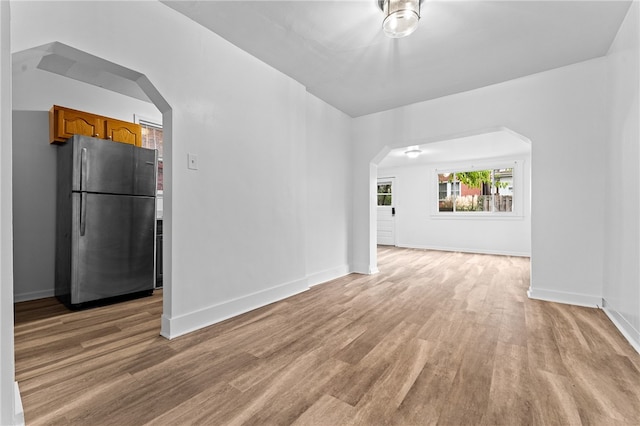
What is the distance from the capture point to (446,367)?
165 centimetres

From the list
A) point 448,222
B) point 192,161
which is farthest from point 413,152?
point 192,161

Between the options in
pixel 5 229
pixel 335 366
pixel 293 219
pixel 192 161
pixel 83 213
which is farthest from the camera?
pixel 293 219

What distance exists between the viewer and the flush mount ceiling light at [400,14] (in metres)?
1.95

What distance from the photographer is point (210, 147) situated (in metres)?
2.38

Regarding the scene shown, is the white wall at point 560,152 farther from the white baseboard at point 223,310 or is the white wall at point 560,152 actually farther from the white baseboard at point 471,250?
the white baseboard at point 471,250

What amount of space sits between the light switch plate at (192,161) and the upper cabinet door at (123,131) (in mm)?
1818

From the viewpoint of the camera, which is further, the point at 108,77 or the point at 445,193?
the point at 445,193

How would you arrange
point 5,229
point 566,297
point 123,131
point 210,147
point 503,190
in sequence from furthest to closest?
point 503,190, point 123,131, point 566,297, point 210,147, point 5,229

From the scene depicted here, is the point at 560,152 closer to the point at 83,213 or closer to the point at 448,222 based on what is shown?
the point at 448,222

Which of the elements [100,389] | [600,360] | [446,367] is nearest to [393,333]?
[446,367]

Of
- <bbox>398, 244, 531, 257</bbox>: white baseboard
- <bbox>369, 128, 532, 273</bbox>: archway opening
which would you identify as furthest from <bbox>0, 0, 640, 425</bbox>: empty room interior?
<bbox>398, 244, 531, 257</bbox>: white baseboard

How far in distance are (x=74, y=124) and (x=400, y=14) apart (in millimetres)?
3437

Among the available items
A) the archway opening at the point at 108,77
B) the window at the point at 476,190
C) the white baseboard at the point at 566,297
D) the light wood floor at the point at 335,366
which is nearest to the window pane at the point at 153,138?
the archway opening at the point at 108,77

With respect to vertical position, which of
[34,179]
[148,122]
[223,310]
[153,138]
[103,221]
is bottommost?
[223,310]
